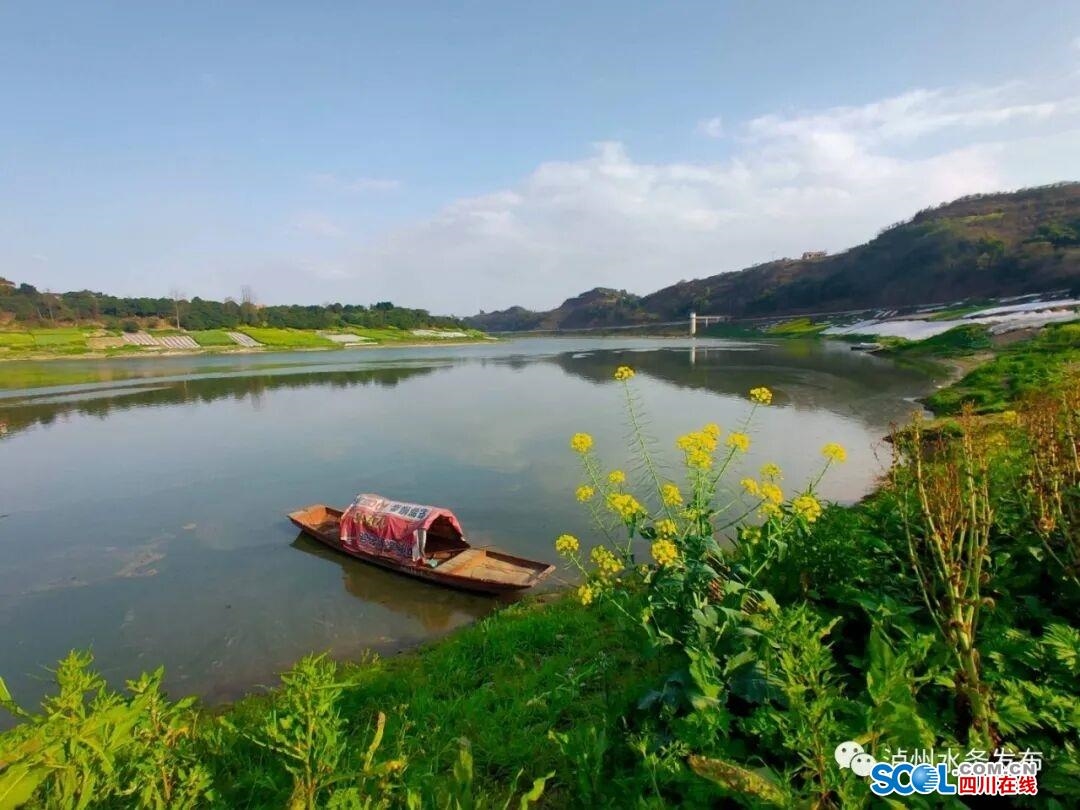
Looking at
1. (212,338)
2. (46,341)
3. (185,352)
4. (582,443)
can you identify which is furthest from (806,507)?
(212,338)

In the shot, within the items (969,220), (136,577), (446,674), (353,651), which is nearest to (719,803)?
(446,674)

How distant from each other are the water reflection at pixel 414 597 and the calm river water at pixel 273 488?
53 mm

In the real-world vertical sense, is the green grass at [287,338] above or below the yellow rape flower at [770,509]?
above

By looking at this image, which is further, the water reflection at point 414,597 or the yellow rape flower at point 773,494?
the water reflection at point 414,597

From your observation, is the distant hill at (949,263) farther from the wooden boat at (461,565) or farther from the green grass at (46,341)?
the green grass at (46,341)

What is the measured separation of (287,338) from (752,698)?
399 ft

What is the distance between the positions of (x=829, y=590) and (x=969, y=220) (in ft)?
504

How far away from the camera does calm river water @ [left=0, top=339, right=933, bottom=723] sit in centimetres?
1074

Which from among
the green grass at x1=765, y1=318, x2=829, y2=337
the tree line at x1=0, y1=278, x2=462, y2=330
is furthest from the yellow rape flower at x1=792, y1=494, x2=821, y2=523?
the tree line at x1=0, y1=278, x2=462, y2=330

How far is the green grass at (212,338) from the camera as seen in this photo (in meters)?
100

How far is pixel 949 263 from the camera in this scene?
9888 centimetres

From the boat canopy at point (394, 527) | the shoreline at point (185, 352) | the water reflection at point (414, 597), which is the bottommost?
the water reflection at point (414, 597)

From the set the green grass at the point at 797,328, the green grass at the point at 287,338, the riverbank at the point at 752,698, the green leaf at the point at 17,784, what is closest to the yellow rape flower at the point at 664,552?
the riverbank at the point at 752,698

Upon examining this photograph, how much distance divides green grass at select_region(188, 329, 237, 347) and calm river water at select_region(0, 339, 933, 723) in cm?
5854
